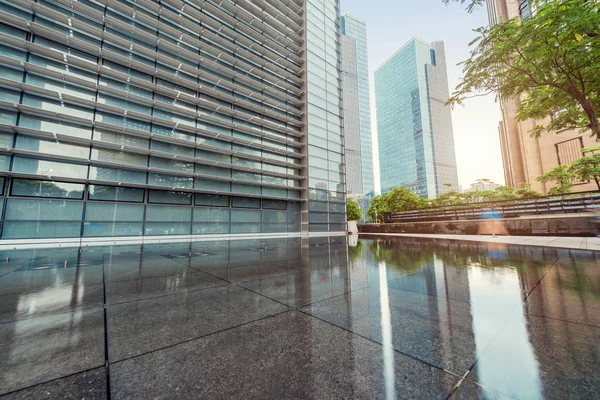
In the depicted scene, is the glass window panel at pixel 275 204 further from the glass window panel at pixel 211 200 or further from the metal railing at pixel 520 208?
the metal railing at pixel 520 208

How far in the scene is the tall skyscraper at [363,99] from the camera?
113 metres

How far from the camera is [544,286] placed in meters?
3.64

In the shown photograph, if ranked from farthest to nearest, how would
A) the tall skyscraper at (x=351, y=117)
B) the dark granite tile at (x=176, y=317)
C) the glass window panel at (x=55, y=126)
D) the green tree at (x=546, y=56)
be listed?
the tall skyscraper at (x=351, y=117), the glass window panel at (x=55, y=126), the green tree at (x=546, y=56), the dark granite tile at (x=176, y=317)

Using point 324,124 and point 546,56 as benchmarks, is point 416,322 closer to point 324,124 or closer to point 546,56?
point 546,56

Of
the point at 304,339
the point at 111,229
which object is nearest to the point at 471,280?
the point at 304,339

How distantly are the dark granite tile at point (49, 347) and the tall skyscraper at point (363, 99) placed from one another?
4439 inches

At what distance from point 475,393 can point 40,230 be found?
20514mm

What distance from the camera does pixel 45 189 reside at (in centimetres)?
1370

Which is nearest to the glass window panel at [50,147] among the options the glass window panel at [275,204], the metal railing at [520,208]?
the glass window panel at [275,204]

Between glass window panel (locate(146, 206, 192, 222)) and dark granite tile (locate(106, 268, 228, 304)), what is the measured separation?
14228 mm

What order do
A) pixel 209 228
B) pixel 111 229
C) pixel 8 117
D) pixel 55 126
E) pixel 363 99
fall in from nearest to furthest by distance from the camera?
A: pixel 8 117, pixel 55 126, pixel 111 229, pixel 209 228, pixel 363 99

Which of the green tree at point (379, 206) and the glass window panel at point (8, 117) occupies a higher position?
the glass window panel at point (8, 117)

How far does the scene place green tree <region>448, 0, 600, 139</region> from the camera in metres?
4.67

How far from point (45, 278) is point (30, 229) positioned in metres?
13.5
